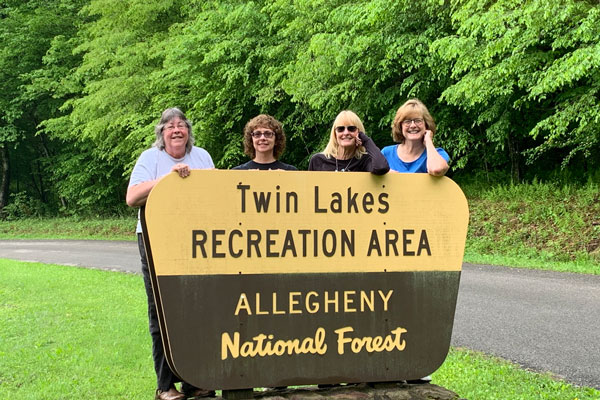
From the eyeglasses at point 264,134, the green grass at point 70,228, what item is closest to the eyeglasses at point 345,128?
the eyeglasses at point 264,134

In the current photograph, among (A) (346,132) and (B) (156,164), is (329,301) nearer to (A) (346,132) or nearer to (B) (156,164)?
(A) (346,132)

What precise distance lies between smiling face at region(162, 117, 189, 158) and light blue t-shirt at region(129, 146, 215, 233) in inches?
1.4

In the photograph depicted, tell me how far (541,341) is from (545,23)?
622 centimetres

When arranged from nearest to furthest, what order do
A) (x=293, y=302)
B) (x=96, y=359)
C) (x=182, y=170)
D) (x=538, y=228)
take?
(x=182, y=170)
(x=293, y=302)
(x=96, y=359)
(x=538, y=228)

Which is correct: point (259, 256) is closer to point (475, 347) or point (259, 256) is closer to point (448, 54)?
point (475, 347)

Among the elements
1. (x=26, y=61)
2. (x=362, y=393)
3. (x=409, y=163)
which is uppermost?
(x=26, y=61)

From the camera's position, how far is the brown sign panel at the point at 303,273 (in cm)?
245

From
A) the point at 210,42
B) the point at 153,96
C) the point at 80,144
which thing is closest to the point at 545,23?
the point at 210,42

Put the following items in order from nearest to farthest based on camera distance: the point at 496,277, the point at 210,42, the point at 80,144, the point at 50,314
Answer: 1. the point at 50,314
2. the point at 496,277
3. the point at 210,42
4. the point at 80,144

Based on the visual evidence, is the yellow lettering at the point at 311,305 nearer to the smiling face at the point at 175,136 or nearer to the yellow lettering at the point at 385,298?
the yellow lettering at the point at 385,298

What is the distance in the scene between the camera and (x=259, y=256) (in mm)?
2553

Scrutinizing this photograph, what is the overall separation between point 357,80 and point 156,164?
1182 centimetres

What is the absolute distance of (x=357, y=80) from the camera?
14.4 metres

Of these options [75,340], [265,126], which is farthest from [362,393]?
[75,340]
